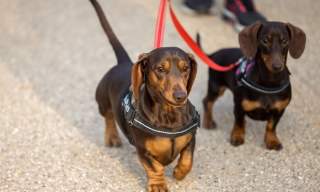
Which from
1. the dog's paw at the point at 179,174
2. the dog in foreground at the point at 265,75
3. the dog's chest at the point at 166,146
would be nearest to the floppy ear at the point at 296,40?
the dog in foreground at the point at 265,75

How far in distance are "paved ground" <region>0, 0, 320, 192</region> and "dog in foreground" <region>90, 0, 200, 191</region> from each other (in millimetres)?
362

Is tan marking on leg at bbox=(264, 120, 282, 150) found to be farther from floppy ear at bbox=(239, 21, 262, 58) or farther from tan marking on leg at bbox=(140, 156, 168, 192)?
tan marking on leg at bbox=(140, 156, 168, 192)

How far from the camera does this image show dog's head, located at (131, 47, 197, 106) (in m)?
3.29

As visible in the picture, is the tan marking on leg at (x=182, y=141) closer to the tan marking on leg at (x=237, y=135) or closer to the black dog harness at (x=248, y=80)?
the black dog harness at (x=248, y=80)

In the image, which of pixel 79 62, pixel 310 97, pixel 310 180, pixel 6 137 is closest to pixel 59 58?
pixel 79 62

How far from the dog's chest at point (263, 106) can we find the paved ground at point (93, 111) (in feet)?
1.14

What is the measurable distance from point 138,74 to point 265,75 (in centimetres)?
117

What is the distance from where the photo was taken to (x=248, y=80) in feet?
14.0

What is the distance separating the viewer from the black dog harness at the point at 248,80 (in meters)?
4.18

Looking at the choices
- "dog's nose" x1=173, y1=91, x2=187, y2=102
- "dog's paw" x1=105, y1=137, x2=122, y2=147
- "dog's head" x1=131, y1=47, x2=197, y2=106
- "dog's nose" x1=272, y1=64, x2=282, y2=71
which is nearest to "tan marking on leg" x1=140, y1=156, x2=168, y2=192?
"dog's head" x1=131, y1=47, x2=197, y2=106

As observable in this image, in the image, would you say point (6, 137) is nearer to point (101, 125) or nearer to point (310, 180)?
point (101, 125)

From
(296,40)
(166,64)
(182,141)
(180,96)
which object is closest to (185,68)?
(166,64)

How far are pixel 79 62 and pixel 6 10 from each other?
7.00 feet

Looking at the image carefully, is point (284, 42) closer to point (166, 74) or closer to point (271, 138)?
point (271, 138)
